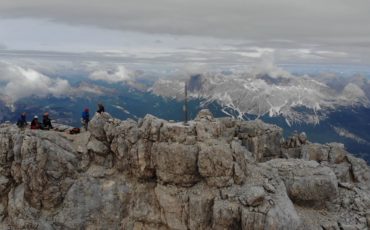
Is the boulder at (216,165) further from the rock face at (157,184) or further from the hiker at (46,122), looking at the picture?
the hiker at (46,122)

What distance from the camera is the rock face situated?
5534cm

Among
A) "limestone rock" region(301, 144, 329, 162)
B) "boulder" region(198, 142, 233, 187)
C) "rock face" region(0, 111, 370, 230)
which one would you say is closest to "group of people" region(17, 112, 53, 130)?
"rock face" region(0, 111, 370, 230)

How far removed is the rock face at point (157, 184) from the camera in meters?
55.3

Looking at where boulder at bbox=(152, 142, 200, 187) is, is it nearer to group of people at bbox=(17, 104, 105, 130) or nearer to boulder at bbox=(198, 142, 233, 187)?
boulder at bbox=(198, 142, 233, 187)

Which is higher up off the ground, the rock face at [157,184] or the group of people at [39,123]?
the group of people at [39,123]

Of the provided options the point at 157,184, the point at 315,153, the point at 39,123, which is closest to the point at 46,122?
the point at 39,123

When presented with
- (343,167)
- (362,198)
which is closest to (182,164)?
(362,198)

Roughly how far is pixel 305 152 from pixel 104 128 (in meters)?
40.3

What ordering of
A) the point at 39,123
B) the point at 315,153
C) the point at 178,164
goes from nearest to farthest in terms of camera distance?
the point at 178,164, the point at 39,123, the point at 315,153

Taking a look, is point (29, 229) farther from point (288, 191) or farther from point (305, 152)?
point (305, 152)

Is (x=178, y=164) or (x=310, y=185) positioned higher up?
(x=178, y=164)

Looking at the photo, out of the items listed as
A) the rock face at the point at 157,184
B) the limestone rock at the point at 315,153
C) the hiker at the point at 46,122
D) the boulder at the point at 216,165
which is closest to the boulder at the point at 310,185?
the rock face at the point at 157,184

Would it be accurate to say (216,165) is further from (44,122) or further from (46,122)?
(44,122)

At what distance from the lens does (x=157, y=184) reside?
5922 cm
